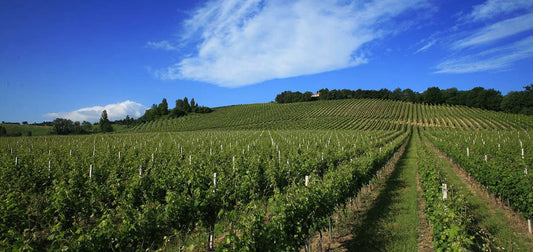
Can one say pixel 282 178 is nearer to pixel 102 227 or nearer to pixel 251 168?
pixel 251 168

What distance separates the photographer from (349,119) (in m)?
65.0

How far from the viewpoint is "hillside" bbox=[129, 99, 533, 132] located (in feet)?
184

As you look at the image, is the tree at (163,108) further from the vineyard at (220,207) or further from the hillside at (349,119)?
the vineyard at (220,207)

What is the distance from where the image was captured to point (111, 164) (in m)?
11.1

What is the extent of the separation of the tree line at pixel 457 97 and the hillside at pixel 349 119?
843 cm

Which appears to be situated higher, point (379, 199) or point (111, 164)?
point (111, 164)

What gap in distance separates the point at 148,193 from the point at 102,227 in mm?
3721

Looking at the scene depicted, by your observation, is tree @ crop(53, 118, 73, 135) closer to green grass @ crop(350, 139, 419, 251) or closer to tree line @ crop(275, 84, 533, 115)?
tree line @ crop(275, 84, 533, 115)

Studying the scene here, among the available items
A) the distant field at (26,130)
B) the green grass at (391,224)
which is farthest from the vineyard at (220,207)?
the distant field at (26,130)

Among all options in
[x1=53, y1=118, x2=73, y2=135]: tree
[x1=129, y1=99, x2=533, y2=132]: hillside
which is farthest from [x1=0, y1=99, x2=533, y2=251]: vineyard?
[x1=53, y1=118, x2=73, y2=135]: tree

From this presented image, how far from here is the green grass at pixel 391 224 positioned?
→ 611 cm

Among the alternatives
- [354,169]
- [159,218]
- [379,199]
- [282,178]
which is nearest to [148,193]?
[159,218]

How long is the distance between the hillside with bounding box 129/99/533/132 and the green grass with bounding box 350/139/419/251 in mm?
46284

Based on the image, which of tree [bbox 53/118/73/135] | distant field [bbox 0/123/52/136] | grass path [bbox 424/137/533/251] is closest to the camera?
grass path [bbox 424/137/533/251]
